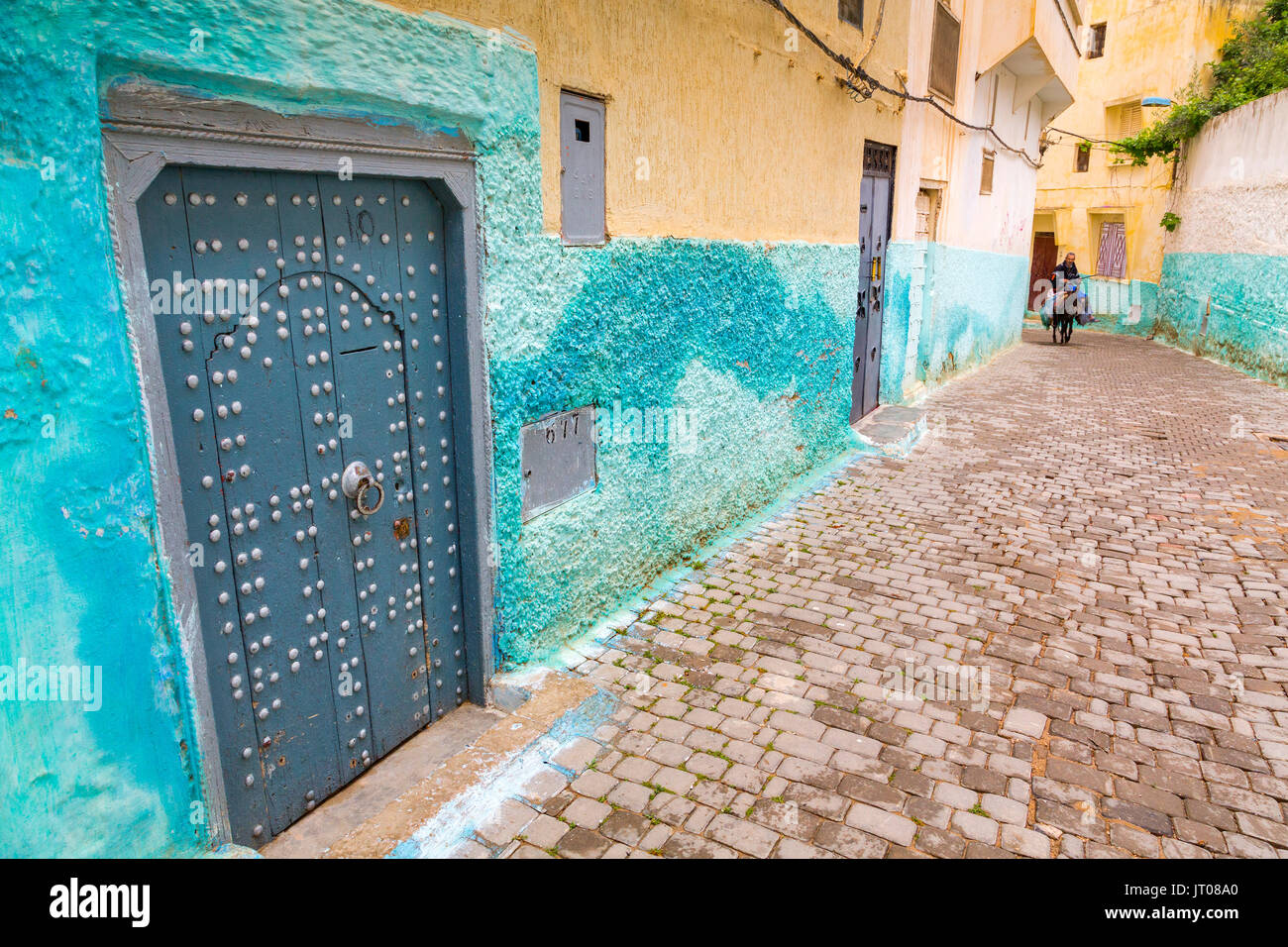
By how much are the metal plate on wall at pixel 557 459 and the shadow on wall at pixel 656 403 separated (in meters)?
0.07

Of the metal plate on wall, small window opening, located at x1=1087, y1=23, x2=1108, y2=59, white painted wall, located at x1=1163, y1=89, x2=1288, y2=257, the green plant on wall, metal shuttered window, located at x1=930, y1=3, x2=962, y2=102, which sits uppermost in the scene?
small window opening, located at x1=1087, y1=23, x2=1108, y2=59

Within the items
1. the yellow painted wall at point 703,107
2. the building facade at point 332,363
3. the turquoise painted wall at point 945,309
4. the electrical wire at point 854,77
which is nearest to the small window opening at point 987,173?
the turquoise painted wall at point 945,309

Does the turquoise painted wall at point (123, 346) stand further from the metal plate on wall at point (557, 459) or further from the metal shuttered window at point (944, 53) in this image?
the metal shuttered window at point (944, 53)

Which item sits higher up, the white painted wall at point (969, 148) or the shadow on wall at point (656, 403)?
the white painted wall at point (969, 148)

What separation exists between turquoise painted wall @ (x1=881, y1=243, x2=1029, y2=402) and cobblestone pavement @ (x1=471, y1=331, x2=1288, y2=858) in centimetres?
315

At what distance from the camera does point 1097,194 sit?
2269cm

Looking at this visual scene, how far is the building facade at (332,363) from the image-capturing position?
2086 mm

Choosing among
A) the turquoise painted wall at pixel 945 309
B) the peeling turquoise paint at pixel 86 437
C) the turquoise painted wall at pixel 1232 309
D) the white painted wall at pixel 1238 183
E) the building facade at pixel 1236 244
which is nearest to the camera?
the peeling turquoise paint at pixel 86 437

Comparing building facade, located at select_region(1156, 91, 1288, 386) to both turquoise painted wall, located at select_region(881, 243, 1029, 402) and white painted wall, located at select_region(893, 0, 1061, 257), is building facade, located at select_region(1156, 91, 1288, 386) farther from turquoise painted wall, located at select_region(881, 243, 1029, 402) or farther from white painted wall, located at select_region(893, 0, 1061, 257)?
turquoise painted wall, located at select_region(881, 243, 1029, 402)

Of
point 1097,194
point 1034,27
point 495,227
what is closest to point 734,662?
point 495,227

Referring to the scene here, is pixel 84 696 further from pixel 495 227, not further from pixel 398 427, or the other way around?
pixel 495 227

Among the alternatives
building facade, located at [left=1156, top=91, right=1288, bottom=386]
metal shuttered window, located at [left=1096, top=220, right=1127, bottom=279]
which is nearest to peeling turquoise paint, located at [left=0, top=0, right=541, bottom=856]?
building facade, located at [left=1156, top=91, right=1288, bottom=386]

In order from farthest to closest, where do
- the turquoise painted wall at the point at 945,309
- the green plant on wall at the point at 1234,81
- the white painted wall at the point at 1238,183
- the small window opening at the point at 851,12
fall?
the green plant on wall at the point at 1234,81, the white painted wall at the point at 1238,183, the turquoise painted wall at the point at 945,309, the small window opening at the point at 851,12

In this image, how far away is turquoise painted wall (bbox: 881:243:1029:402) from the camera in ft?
32.1
